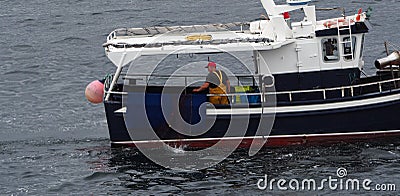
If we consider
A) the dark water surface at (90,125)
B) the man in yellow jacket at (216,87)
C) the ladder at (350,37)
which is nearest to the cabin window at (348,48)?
the ladder at (350,37)

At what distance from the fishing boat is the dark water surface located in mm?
653

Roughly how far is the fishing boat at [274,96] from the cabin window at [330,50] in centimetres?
3

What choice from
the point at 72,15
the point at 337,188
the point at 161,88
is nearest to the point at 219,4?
the point at 72,15

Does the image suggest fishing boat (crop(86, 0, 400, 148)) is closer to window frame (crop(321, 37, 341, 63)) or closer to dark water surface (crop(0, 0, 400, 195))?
window frame (crop(321, 37, 341, 63))

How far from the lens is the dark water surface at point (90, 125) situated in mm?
23781

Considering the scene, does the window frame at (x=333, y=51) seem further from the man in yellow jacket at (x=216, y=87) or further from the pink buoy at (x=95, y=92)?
the pink buoy at (x=95, y=92)

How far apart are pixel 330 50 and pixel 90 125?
8.44 metres

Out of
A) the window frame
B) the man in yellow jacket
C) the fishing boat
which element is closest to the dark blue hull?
the fishing boat

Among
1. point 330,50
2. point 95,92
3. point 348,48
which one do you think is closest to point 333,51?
point 330,50

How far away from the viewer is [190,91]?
87.5ft

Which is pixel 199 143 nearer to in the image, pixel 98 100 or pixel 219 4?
pixel 98 100

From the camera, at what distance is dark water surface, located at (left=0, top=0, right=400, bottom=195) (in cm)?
2378

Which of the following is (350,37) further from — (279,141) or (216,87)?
(216,87)

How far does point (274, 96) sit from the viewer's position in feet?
84.9
